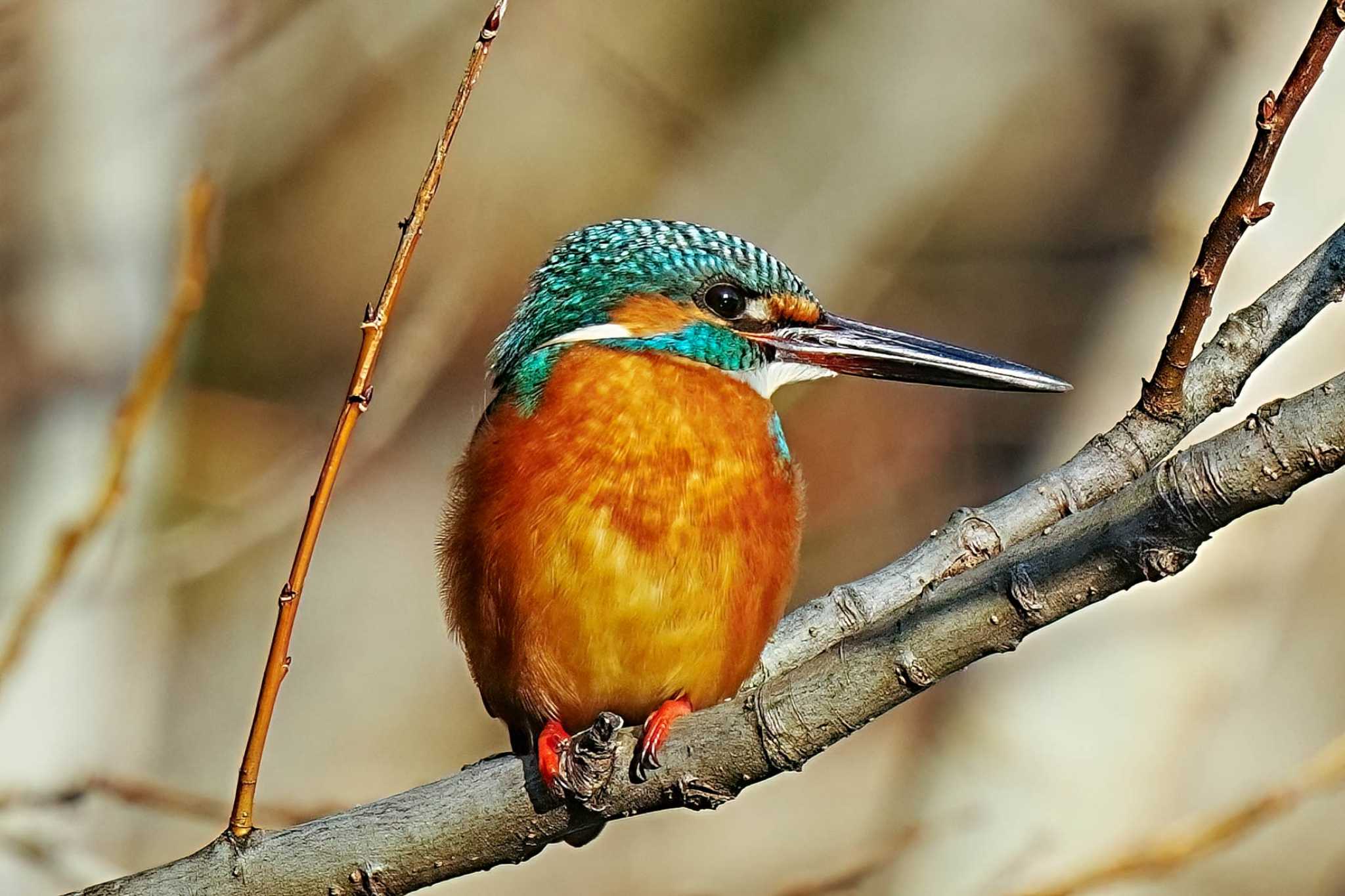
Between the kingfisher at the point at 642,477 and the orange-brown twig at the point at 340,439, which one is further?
the kingfisher at the point at 642,477

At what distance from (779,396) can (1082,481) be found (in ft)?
13.4

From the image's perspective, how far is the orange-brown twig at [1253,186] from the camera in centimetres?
163

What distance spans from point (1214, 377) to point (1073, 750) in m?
2.28

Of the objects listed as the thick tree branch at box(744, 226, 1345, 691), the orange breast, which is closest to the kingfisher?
the orange breast

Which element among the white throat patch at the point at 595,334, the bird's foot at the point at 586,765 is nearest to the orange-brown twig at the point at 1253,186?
the bird's foot at the point at 586,765

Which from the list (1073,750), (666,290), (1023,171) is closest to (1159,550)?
(666,290)

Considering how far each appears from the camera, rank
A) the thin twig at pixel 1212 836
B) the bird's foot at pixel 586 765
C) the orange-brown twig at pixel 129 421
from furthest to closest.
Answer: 1. the thin twig at pixel 1212 836
2. the orange-brown twig at pixel 129 421
3. the bird's foot at pixel 586 765

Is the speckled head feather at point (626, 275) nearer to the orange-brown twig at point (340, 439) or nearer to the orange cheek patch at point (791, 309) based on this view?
the orange cheek patch at point (791, 309)

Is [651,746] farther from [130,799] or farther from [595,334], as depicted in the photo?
[130,799]

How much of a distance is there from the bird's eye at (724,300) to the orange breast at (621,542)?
14 cm

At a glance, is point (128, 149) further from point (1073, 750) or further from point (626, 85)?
point (1073, 750)

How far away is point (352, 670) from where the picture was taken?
627 centimetres

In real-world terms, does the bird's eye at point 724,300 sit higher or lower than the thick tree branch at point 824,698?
higher

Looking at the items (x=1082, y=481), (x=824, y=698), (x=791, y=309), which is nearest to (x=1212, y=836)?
(x=1082, y=481)
